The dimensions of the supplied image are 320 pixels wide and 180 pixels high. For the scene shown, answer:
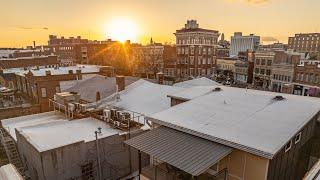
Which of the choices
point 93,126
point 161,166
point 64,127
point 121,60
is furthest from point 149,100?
point 121,60

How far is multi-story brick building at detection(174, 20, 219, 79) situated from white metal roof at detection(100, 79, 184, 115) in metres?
40.6

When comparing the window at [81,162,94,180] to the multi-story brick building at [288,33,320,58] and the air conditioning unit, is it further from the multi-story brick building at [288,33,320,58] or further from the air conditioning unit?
the multi-story brick building at [288,33,320,58]

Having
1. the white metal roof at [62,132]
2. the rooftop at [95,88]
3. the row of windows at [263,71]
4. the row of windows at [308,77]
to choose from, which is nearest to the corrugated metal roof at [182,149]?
the white metal roof at [62,132]

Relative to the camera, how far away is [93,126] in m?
20.6

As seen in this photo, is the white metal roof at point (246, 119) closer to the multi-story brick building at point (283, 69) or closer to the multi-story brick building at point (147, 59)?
the multi-story brick building at point (283, 69)

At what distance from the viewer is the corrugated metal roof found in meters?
9.83

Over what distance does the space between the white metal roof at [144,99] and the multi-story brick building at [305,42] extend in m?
157

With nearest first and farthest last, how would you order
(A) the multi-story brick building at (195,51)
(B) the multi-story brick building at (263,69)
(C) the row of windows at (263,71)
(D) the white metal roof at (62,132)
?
(D) the white metal roof at (62,132)
(B) the multi-story brick building at (263,69)
(C) the row of windows at (263,71)
(A) the multi-story brick building at (195,51)

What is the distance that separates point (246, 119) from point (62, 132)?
47.0 feet

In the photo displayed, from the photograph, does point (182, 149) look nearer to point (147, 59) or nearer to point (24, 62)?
point (24, 62)

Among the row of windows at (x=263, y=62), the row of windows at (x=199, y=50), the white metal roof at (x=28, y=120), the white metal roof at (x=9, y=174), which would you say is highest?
the row of windows at (x=199, y=50)

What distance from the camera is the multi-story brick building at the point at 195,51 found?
6838cm

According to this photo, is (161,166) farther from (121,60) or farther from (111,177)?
(121,60)

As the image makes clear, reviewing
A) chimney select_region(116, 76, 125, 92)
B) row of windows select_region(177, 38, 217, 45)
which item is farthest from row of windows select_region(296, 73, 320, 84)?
chimney select_region(116, 76, 125, 92)
